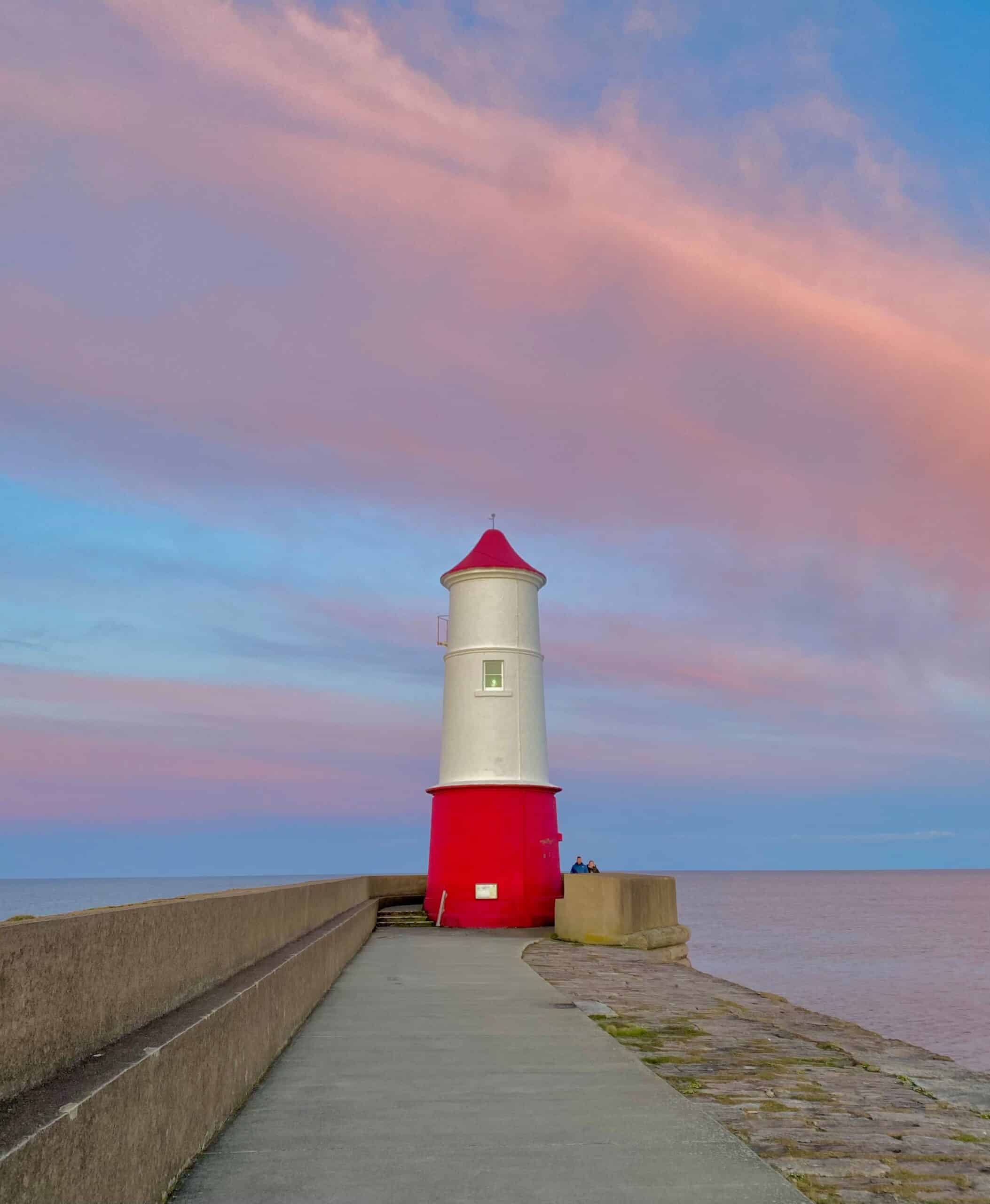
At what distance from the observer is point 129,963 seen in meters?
4.94

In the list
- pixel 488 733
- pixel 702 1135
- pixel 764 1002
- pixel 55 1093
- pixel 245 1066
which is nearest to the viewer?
pixel 55 1093

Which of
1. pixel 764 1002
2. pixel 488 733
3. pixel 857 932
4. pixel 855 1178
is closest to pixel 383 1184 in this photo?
pixel 855 1178

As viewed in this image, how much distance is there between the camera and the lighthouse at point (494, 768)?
22812 mm

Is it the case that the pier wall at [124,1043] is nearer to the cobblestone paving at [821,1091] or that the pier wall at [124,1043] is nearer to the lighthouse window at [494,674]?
the cobblestone paving at [821,1091]

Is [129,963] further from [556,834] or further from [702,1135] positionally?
[556,834]

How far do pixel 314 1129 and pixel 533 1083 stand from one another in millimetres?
1794

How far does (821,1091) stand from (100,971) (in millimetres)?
5245

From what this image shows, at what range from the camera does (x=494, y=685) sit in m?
23.4

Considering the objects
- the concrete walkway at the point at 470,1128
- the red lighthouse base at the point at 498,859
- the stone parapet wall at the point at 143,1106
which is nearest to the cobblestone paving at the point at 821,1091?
the concrete walkway at the point at 470,1128

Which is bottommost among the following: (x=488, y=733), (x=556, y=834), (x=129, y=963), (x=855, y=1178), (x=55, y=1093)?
(x=855, y=1178)

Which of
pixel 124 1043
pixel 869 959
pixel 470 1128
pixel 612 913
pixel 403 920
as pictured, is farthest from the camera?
pixel 869 959

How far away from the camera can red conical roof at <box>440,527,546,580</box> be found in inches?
950

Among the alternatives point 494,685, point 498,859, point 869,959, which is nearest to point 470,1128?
point 498,859

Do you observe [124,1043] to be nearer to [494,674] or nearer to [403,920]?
[494,674]
